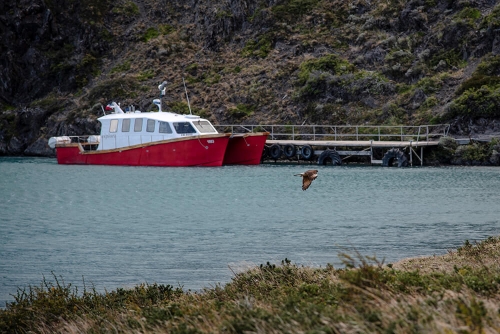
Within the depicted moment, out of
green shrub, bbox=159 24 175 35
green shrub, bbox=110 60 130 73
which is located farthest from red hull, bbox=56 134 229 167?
green shrub, bbox=159 24 175 35

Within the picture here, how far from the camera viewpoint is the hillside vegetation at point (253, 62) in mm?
56125

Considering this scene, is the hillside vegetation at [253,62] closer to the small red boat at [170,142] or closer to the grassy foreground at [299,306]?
the small red boat at [170,142]

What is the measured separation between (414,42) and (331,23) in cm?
917

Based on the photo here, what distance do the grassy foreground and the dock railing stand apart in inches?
1447

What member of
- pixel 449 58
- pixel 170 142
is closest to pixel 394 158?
pixel 449 58

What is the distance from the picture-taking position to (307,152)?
54250mm

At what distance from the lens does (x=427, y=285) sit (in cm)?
1115

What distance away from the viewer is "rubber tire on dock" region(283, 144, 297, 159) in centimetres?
5481

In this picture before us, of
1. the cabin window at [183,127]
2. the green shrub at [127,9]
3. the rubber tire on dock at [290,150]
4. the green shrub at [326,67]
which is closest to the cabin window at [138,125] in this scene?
the cabin window at [183,127]

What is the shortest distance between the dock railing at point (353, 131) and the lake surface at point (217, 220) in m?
3.65

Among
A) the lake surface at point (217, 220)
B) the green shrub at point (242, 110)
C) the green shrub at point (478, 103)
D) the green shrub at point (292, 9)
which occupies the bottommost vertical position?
the lake surface at point (217, 220)

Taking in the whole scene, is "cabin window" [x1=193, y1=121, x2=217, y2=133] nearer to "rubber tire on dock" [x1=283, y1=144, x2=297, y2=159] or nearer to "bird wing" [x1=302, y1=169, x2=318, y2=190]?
"rubber tire on dock" [x1=283, y1=144, x2=297, y2=159]

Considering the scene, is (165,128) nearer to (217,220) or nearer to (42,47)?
(217,220)

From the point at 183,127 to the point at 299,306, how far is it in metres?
42.3
